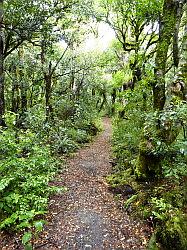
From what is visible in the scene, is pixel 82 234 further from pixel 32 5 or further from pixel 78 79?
pixel 78 79

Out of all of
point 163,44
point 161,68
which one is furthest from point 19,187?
point 163,44

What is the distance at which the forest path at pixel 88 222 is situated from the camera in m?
5.01

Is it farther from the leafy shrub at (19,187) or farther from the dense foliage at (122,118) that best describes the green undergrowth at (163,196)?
the leafy shrub at (19,187)

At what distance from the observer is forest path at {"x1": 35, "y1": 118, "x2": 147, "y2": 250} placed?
5.01 metres

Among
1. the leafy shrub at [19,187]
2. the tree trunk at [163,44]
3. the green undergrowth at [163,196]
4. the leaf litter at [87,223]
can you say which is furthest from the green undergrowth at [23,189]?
the tree trunk at [163,44]

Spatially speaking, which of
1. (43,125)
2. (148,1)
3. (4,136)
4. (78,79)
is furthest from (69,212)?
(78,79)

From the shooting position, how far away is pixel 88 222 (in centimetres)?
573

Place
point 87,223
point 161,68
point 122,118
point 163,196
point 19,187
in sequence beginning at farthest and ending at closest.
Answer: point 122,118 → point 161,68 → point 163,196 → point 19,187 → point 87,223

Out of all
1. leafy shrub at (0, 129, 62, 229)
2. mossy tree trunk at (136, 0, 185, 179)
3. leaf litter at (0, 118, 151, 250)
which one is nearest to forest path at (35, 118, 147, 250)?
leaf litter at (0, 118, 151, 250)

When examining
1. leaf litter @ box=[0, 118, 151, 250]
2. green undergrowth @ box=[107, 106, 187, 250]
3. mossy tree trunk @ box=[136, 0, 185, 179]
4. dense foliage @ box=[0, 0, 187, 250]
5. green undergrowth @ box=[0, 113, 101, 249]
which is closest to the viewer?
green undergrowth @ box=[107, 106, 187, 250]

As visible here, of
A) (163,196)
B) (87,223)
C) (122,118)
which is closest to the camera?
(87,223)

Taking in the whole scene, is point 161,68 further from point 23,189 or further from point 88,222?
point 23,189

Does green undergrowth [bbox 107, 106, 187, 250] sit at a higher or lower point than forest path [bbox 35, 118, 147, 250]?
higher

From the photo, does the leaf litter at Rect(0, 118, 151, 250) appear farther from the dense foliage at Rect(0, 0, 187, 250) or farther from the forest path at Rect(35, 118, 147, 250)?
the dense foliage at Rect(0, 0, 187, 250)
